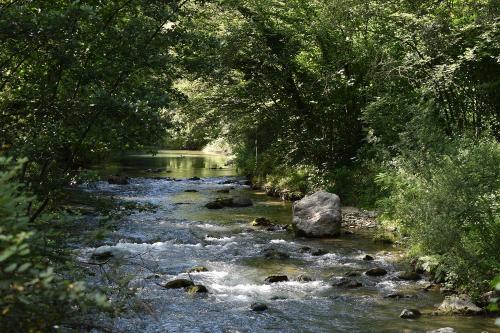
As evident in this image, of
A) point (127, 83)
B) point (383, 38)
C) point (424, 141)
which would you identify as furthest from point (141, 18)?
point (383, 38)

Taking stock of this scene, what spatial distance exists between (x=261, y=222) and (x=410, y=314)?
32.4 ft

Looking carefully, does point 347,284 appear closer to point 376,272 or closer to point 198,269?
point 376,272

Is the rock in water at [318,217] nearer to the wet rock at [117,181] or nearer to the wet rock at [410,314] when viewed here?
the wet rock at [410,314]

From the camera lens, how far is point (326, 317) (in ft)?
34.7

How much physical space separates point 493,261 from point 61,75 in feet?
28.9

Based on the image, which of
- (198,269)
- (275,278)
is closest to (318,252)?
(275,278)

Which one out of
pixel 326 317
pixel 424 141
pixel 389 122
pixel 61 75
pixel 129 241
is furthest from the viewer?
pixel 389 122


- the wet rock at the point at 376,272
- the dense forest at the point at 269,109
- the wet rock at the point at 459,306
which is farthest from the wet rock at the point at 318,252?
the wet rock at the point at 459,306

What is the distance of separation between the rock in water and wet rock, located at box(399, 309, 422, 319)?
7.48m

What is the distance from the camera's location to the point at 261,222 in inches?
782

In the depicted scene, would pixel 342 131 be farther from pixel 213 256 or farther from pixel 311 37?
pixel 213 256

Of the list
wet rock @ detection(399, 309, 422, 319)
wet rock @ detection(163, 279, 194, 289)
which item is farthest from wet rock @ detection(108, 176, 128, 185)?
wet rock @ detection(399, 309, 422, 319)

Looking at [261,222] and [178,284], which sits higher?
[261,222]

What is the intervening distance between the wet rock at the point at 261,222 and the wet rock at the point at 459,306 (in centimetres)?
954
